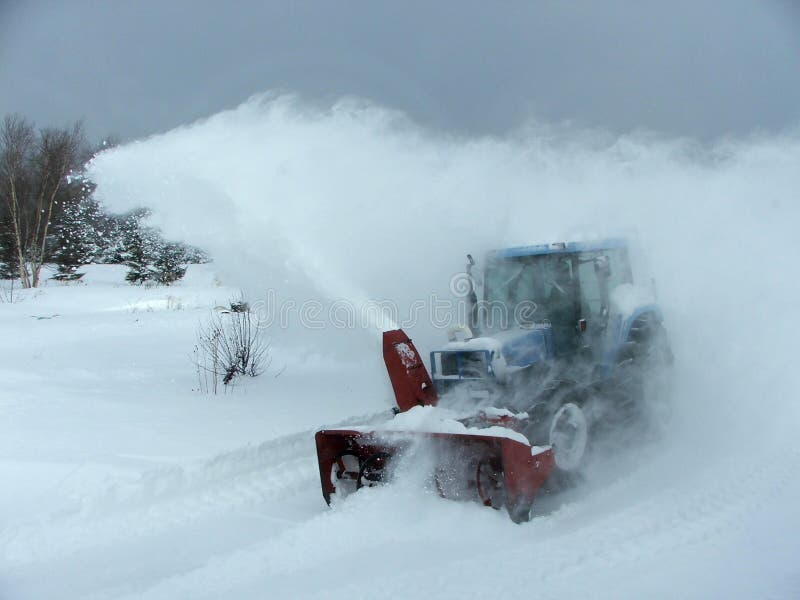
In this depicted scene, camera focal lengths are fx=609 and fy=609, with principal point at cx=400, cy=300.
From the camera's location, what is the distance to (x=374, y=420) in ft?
24.9

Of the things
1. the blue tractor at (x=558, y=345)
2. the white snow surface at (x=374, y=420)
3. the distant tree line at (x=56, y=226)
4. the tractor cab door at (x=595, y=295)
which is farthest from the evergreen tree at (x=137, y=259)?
the tractor cab door at (x=595, y=295)

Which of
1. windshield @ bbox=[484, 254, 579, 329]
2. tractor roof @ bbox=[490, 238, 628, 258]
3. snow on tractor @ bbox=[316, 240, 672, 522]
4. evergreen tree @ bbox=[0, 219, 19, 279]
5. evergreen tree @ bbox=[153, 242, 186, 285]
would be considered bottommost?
snow on tractor @ bbox=[316, 240, 672, 522]

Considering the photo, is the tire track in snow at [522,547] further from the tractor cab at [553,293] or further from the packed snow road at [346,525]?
the tractor cab at [553,293]

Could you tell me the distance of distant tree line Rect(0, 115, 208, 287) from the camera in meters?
22.9

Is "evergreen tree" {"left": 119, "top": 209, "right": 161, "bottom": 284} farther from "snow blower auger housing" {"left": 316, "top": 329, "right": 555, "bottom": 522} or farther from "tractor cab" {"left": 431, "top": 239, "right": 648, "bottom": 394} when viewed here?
"snow blower auger housing" {"left": 316, "top": 329, "right": 555, "bottom": 522}

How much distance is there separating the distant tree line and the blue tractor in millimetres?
16733

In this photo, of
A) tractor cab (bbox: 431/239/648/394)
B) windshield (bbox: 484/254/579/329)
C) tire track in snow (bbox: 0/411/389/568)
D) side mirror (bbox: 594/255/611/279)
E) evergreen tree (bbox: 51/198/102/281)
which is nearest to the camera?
tire track in snow (bbox: 0/411/389/568)

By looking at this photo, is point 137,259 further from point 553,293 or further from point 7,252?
point 553,293

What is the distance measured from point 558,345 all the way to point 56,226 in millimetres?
28359

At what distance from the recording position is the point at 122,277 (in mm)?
30891

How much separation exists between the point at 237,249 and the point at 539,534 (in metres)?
4.77

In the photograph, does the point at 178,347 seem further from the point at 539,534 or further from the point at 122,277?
the point at 122,277

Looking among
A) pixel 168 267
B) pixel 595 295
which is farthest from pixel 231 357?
pixel 168 267

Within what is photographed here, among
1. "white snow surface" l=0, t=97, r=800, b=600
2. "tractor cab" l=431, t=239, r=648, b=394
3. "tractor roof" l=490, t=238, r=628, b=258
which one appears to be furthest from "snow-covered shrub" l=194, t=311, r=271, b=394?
"tractor roof" l=490, t=238, r=628, b=258
